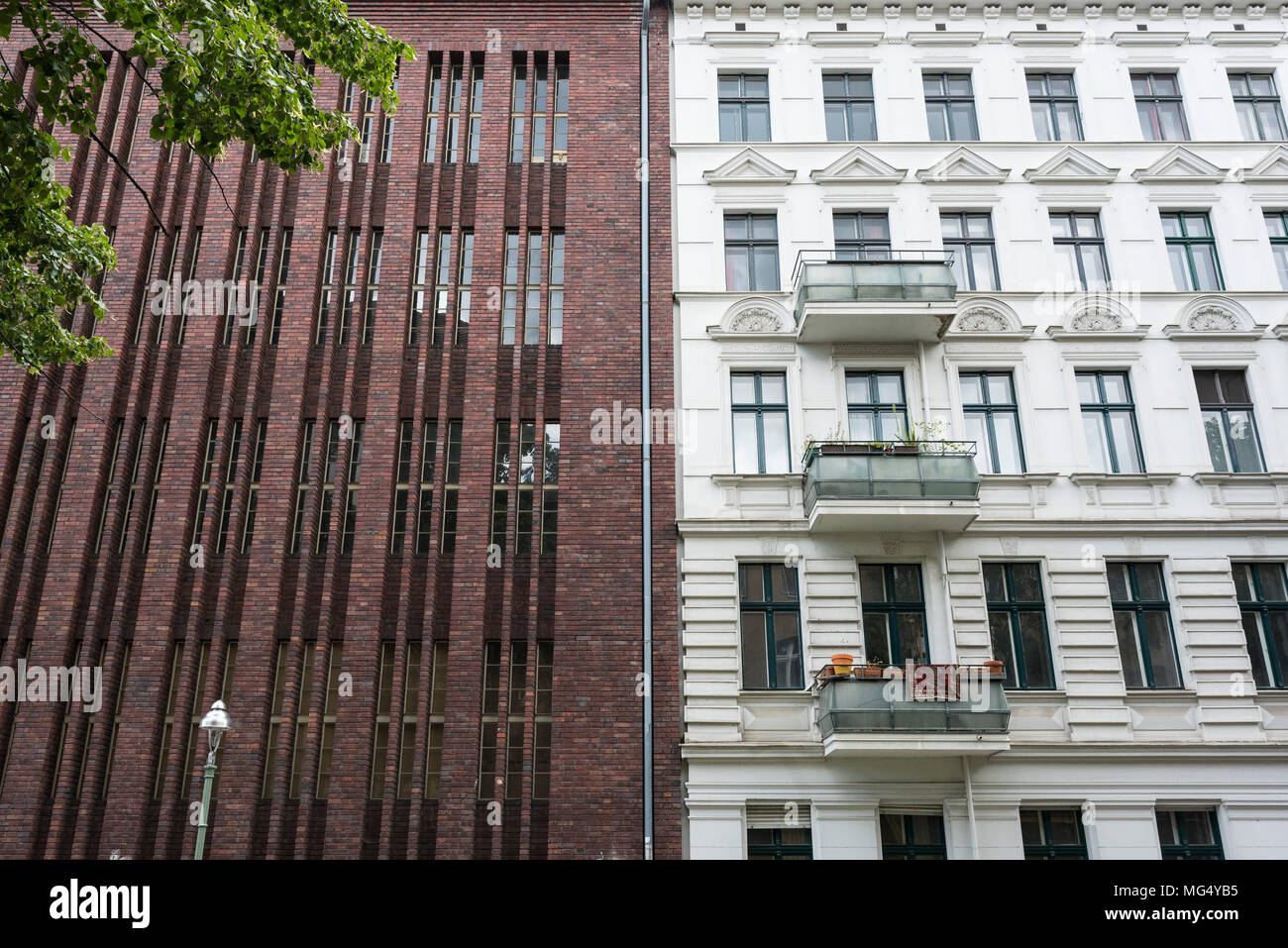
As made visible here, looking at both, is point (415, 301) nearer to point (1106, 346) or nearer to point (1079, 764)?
point (1106, 346)

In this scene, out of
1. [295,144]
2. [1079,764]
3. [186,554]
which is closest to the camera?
[295,144]

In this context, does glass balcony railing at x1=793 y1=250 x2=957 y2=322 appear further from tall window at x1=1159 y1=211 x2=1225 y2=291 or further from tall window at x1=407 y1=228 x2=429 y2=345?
tall window at x1=407 y1=228 x2=429 y2=345

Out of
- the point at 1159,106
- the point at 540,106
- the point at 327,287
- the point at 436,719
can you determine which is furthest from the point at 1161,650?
the point at 327,287

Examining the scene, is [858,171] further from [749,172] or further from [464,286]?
[464,286]

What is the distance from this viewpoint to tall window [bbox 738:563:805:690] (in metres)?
16.5

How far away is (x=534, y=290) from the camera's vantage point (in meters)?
19.8

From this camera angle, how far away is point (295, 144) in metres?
11.0

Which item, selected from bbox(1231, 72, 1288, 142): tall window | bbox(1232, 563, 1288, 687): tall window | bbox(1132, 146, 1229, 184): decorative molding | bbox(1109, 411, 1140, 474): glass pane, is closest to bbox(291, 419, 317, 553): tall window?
bbox(1109, 411, 1140, 474): glass pane

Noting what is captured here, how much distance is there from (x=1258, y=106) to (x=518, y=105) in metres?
16.9

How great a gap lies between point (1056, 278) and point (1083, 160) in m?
2.97

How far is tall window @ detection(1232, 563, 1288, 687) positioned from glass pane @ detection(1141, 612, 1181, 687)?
4.50 feet

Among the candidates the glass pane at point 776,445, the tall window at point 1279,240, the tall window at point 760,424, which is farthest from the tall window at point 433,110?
the tall window at point 1279,240

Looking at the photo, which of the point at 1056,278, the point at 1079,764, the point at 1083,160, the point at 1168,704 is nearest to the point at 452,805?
the point at 1079,764

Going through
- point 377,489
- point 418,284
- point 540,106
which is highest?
point 540,106
